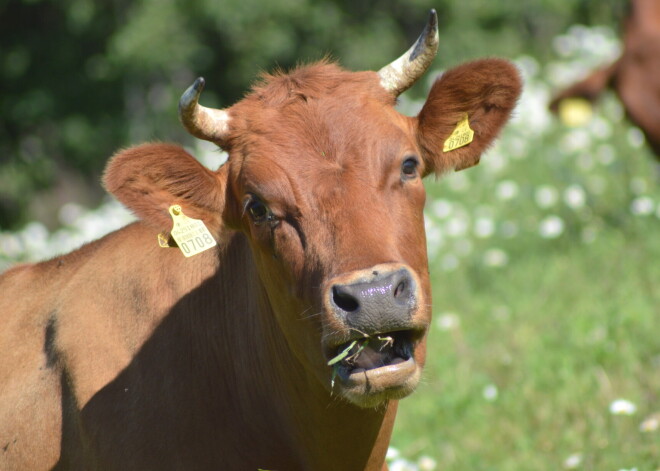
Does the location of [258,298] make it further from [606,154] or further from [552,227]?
[606,154]

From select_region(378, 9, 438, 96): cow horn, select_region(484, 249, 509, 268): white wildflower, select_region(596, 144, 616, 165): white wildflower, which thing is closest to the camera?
select_region(378, 9, 438, 96): cow horn

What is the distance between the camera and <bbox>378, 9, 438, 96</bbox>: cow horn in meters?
4.30

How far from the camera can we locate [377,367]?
3525mm

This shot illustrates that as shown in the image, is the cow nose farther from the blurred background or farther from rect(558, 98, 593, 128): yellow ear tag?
rect(558, 98, 593, 128): yellow ear tag

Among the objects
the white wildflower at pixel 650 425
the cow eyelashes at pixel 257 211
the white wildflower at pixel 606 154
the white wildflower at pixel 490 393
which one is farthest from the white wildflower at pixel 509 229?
the cow eyelashes at pixel 257 211

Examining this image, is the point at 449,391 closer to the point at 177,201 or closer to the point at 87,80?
the point at 177,201

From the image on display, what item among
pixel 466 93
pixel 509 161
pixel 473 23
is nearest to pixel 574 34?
pixel 509 161

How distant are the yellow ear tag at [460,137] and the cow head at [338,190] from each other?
4 cm

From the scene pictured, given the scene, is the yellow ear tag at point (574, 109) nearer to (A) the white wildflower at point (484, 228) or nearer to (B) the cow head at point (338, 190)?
(A) the white wildflower at point (484, 228)

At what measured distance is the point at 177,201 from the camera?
4277 mm

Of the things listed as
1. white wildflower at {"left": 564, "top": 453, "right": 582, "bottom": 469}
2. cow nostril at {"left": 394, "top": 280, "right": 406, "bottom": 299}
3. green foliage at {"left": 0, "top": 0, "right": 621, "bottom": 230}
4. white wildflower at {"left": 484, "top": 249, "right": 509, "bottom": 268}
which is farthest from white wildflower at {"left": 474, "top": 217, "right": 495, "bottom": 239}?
green foliage at {"left": 0, "top": 0, "right": 621, "bottom": 230}

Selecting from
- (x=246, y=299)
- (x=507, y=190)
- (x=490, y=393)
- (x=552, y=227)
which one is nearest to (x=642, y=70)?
(x=552, y=227)

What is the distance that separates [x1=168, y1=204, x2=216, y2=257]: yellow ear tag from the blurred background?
86cm

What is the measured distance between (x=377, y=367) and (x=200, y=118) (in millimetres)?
1387
